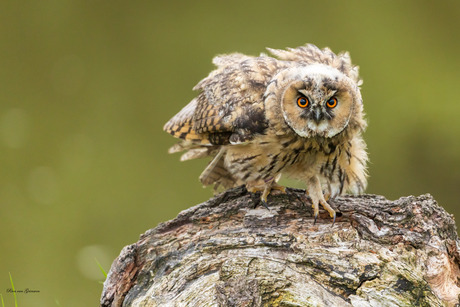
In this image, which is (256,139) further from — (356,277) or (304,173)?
(356,277)

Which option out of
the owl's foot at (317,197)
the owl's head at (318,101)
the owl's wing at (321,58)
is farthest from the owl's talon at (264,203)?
the owl's wing at (321,58)

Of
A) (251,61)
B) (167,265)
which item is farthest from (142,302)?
(251,61)

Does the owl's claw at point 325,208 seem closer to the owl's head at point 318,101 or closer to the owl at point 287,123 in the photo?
the owl at point 287,123

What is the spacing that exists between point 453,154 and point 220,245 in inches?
127

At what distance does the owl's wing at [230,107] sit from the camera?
8.07 feet

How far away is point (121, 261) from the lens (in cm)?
210

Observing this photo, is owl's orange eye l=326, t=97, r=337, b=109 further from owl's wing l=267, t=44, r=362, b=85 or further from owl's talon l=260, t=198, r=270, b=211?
owl's talon l=260, t=198, r=270, b=211

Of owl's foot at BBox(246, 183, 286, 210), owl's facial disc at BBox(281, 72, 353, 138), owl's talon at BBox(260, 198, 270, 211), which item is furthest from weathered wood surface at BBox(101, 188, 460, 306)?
owl's facial disc at BBox(281, 72, 353, 138)

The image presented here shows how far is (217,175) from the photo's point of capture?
2857mm

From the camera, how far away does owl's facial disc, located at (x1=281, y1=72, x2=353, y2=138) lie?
2.23 m

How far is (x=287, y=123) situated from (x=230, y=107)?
32 cm

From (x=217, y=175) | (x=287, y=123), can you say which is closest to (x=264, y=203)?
(x=287, y=123)

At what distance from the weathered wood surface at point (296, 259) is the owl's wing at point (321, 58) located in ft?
1.92

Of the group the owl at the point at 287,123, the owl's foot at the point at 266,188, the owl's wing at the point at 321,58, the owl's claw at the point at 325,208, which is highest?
the owl's wing at the point at 321,58
